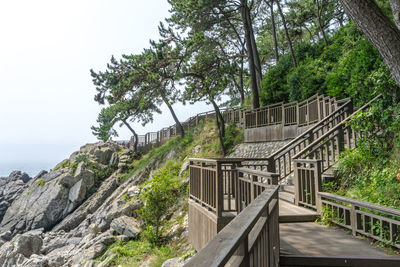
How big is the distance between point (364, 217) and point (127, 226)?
8672 mm

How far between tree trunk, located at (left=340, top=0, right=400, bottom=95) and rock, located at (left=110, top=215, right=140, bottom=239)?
9.28m

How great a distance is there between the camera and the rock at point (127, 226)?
10361 mm

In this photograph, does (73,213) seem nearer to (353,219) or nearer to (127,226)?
(127,226)

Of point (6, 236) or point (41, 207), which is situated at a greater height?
point (41, 207)

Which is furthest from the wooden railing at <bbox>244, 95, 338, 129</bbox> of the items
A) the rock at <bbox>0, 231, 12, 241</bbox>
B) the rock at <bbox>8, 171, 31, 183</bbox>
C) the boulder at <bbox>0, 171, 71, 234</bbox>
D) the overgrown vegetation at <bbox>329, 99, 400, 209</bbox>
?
the rock at <bbox>8, 171, 31, 183</bbox>

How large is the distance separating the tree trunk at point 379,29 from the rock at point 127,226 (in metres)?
9.28

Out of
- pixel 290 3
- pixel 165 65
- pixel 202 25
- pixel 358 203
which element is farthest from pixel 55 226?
pixel 290 3

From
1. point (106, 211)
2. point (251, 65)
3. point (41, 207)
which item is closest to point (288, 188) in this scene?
point (106, 211)

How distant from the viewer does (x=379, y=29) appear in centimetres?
470

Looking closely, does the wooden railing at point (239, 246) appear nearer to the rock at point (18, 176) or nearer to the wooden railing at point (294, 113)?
the wooden railing at point (294, 113)

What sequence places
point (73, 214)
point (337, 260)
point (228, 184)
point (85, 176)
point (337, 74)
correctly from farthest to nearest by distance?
point (85, 176) < point (73, 214) < point (337, 74) < point (228, 184) < point (337, 260)

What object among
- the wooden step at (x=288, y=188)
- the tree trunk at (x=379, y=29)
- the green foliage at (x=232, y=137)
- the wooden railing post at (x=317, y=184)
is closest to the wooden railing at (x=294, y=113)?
the green foliage at (x=232, y=137)

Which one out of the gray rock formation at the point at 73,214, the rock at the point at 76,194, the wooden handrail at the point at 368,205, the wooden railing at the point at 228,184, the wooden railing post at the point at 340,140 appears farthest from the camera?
the rock at the point at 76,194

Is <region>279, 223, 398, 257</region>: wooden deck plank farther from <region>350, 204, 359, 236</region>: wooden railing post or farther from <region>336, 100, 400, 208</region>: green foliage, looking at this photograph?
<region>336, 100, 400, 208</region>: green foliage
